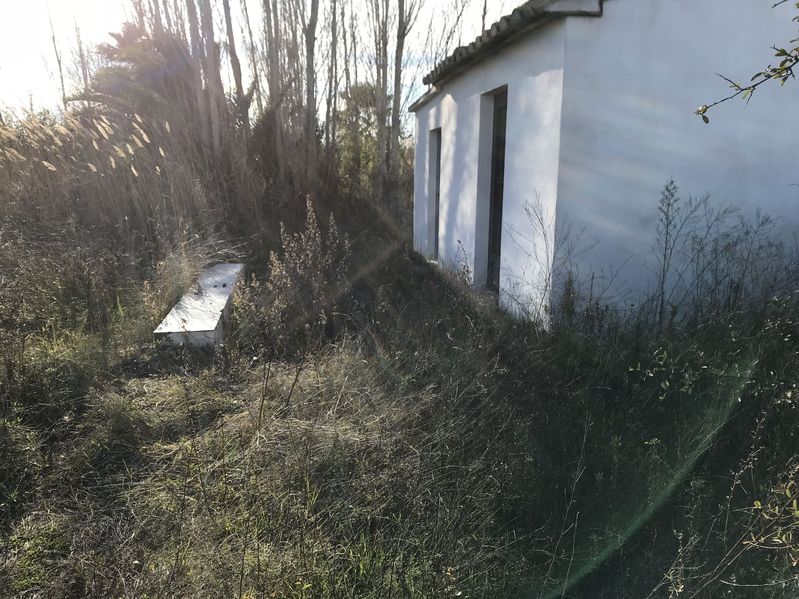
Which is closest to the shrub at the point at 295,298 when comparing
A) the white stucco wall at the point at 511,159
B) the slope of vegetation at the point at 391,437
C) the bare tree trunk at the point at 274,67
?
the slope of vegetation at the point at 391,437

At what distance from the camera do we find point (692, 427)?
2.84 m

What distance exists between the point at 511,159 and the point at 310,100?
24.6 feet

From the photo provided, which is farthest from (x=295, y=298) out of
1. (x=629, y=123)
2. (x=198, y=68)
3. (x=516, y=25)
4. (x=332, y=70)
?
(x=332, y=70)

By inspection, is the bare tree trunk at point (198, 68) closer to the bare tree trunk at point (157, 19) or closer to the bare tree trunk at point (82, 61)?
the bare tree trunk at point (157, 19)

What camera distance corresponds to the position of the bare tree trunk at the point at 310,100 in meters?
10.7

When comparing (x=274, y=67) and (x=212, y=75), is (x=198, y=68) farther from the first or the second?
(x=274, y=67)

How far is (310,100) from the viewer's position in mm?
11336

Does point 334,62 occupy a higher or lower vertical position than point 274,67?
higher

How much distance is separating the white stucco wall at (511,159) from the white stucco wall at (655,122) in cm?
23

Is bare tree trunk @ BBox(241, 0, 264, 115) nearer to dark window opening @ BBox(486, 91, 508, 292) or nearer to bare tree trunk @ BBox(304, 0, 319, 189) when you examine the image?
bare tree trunk @ BBox(304, 0, 319, 189)

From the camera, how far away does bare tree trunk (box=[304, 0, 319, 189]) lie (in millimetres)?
10656

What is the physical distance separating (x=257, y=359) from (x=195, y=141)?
5752mm

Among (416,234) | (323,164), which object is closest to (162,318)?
(416,234)

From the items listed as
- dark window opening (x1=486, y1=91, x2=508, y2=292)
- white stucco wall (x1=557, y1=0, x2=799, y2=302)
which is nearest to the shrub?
dark window opening (x1=486, y1=91, x2=508, y2=292)
